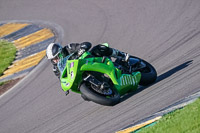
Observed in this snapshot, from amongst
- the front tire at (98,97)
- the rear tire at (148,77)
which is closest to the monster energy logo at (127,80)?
the rear tire at (148,77)

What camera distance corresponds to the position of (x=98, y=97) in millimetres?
7945

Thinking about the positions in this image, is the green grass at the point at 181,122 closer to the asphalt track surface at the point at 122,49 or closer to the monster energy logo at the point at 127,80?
the asphalt track surface at the point at 122,49

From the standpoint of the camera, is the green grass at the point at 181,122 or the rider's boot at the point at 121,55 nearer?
the green grass at the point at 181,122

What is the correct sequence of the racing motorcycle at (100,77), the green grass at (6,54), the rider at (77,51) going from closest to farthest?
the racing motorcycle at (100,77) < the rider at (77,51) < the green grass at (6,54)

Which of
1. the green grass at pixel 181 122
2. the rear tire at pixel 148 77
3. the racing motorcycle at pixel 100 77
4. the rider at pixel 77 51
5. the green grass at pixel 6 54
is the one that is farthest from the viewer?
the green grass at pixel 6 54

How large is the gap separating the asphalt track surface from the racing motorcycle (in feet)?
0.88

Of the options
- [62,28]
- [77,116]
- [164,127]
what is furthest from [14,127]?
[62,28]

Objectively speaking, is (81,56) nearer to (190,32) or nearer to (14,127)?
(14,127)

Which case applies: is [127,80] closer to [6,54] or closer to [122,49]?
[122,49]

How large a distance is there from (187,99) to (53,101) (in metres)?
3.95

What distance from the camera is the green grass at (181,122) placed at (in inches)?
224

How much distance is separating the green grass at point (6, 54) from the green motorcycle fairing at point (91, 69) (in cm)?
551

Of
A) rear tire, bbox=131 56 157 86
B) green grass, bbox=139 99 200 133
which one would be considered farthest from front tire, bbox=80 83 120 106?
green grass, bbox=139 99 200 133

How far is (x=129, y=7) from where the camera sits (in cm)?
1480
